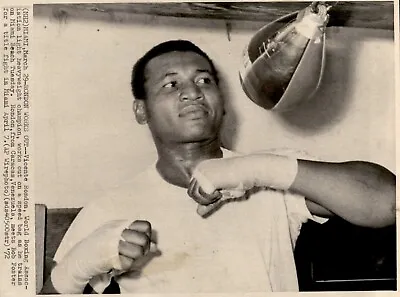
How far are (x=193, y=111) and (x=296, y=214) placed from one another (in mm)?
135

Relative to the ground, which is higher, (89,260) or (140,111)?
(140,111)

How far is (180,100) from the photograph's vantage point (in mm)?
670

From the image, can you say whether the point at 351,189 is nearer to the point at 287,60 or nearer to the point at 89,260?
the point at 287,60

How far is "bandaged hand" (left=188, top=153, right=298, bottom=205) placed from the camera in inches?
26.0

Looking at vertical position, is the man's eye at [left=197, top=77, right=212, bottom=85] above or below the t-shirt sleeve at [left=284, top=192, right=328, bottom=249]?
above

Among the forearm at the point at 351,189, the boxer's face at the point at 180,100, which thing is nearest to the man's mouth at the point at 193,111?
the boxer's face at the point at 180,100

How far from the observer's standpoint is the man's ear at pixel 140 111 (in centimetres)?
67

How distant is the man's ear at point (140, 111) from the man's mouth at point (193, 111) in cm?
3

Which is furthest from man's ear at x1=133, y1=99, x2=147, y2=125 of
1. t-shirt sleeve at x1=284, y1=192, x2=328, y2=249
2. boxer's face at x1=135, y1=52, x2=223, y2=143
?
t-shirt sleeve at x1=284, y1=192, x2=328, y2=249

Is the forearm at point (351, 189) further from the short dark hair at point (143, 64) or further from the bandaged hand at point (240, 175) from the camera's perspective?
the short dark hair at point (143, 64)

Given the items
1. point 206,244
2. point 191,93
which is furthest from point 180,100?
point 206,244

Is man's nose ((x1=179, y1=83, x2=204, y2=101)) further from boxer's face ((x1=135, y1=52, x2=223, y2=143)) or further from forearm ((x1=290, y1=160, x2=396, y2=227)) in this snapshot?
forearm ((x1=290, y1=160, x2=396, y2=227))

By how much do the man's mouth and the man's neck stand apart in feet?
0.08

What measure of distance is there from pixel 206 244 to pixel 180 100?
136 millimetres
